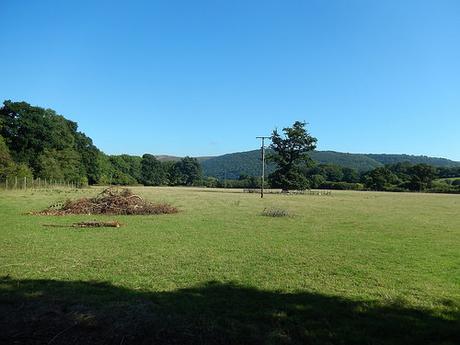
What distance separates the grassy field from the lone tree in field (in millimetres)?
61306

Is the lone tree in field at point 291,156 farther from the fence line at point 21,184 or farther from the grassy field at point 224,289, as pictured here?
the grassy field at point 224,289

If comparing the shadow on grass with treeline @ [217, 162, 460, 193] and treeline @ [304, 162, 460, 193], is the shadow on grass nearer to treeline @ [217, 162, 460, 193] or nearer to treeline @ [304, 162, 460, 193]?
treeline @ [217, 162, 460, 193]

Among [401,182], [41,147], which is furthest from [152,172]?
[401,182]

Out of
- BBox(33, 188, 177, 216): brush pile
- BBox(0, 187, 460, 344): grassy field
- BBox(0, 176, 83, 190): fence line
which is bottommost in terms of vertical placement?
BBox(0, 187, 460, 344): grassy field

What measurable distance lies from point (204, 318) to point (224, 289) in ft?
5.63

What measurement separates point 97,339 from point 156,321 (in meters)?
0.81

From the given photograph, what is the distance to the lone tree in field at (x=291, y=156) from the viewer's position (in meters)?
75.3

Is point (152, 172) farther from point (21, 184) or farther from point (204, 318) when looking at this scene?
point (204, 318)

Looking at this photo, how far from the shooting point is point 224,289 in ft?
24.6

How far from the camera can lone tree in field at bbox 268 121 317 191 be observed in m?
75.3

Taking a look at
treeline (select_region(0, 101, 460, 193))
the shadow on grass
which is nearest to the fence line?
treeline (select_region(0, 101, 460, 193))

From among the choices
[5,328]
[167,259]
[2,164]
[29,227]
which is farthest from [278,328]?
[2,164]

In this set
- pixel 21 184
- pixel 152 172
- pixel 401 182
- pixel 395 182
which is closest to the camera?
pixel 21 184

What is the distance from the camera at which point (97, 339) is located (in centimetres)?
507
